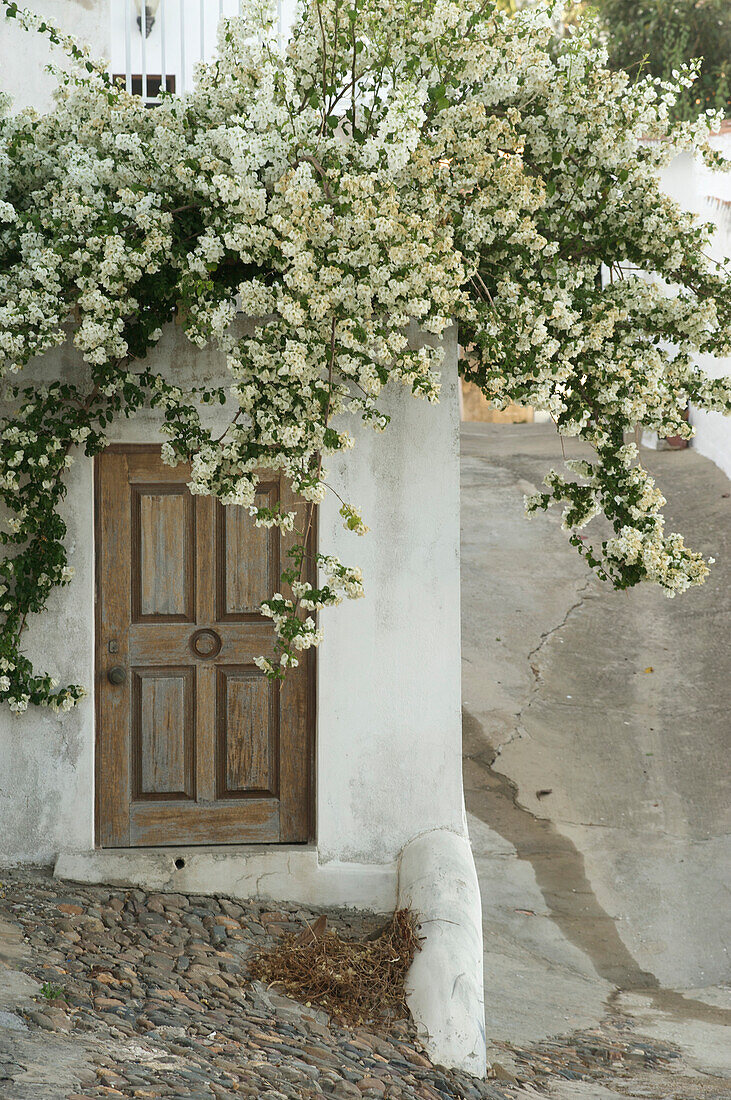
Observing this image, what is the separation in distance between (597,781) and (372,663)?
393 cm

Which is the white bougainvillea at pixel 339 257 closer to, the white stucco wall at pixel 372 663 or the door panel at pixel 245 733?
the white stucco wall at pixel 372 663

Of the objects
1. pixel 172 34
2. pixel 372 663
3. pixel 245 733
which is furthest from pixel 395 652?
pixel 172 34

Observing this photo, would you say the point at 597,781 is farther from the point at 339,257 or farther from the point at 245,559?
the point at 339,257

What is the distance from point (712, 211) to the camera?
13742 millimetres

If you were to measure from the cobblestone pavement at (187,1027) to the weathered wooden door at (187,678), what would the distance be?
44 cm

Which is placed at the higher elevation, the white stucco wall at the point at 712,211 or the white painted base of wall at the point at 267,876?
the white stucco wall at the point at 712,211

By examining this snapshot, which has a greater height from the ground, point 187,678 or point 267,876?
point 187,678

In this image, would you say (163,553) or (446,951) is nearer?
(446,951)

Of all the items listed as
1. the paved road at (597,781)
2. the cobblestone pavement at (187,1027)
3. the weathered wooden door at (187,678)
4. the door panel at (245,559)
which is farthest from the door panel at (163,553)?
the paved road at (597,781)

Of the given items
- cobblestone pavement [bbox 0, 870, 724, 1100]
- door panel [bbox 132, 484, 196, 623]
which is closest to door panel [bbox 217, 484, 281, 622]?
door panel [bbox 132, 484, 196, 623]

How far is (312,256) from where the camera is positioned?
13.0 feet

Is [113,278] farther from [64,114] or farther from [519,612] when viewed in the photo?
[519,612]

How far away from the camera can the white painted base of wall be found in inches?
197

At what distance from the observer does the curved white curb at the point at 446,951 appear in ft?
13.5
